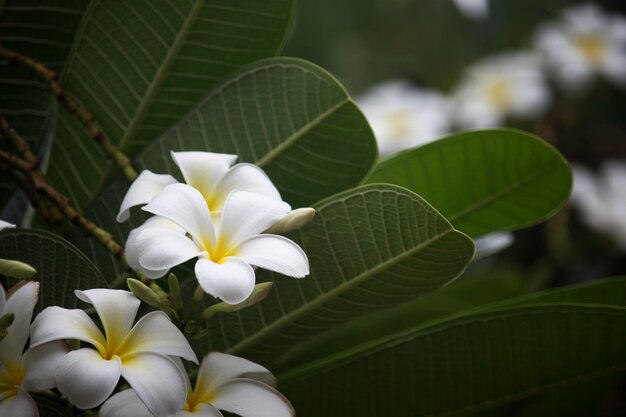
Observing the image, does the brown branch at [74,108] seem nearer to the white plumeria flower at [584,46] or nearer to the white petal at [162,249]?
the white petal at [162,249]

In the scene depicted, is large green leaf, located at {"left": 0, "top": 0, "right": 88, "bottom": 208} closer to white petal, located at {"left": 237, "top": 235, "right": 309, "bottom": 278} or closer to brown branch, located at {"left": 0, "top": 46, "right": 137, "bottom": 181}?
brown branch, located at {"left": 0, "top": 46, "right": 137, "bottom": 181}

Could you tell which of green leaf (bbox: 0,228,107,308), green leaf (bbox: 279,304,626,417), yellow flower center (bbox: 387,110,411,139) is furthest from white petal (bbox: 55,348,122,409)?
yellow flower center (bbox: 387,110,411,139)

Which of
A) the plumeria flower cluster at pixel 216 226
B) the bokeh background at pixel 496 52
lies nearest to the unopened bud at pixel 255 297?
the plumeria flower cluster at pixel 216 226

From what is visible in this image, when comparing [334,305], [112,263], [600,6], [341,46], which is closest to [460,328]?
[334,305]

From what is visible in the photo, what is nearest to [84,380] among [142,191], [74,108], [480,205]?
[142,191]

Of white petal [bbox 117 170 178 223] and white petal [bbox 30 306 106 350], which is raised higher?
white petal [bbox 117 170 178 223]

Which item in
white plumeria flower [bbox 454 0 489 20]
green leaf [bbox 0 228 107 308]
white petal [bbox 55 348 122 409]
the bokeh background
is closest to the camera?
white petal [bbox 55 348 122 409]
